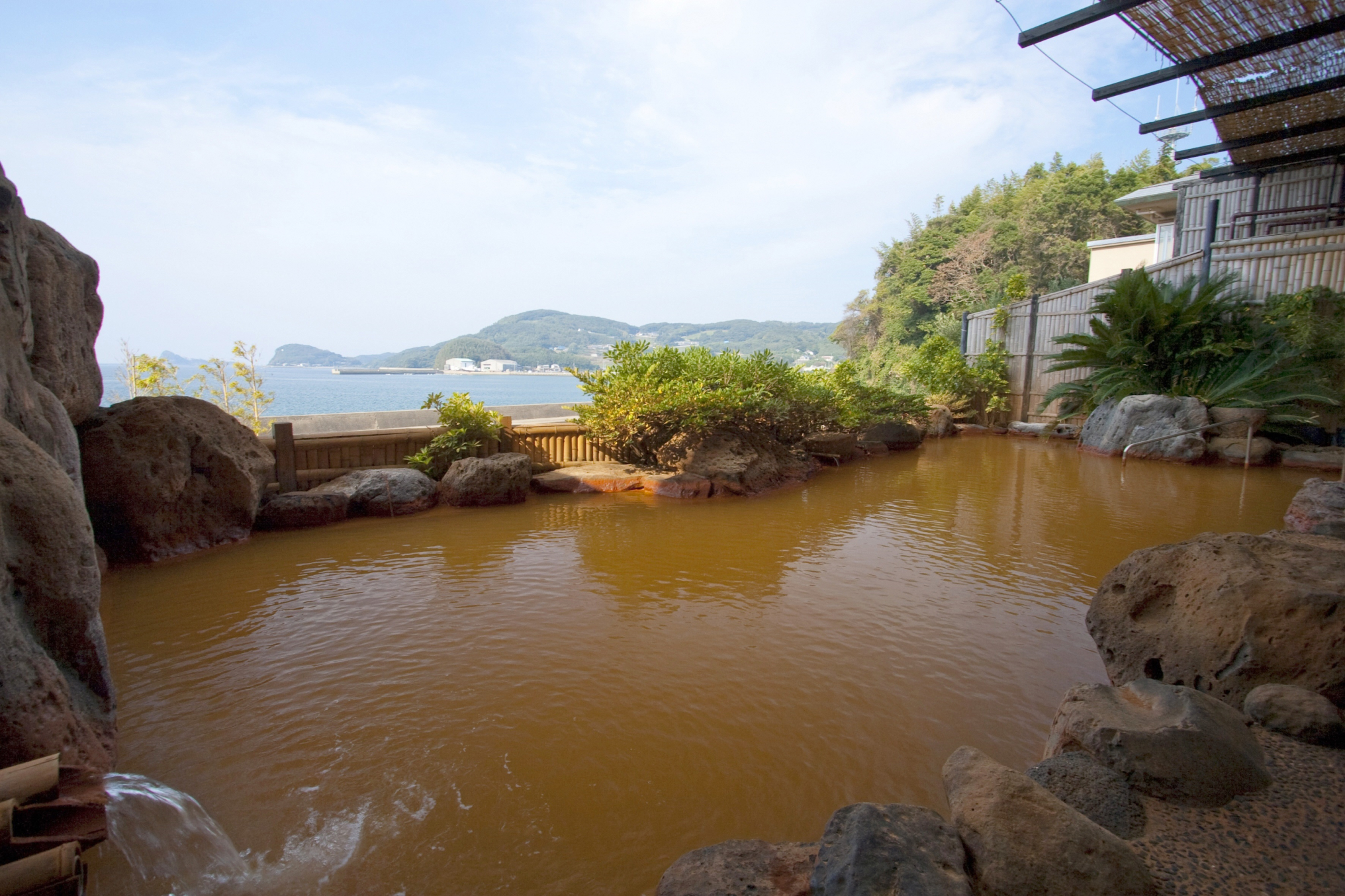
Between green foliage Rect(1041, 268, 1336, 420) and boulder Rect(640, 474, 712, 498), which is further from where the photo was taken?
green foliage Rect(1041, 268, 1336, 420)

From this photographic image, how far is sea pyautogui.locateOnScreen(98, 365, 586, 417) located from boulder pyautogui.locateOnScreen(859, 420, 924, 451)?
17.9ft

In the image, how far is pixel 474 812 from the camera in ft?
7.89

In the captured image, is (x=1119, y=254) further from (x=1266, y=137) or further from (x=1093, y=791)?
(x=1093, y=791)

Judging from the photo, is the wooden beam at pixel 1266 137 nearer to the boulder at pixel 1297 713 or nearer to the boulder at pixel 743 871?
the boulder at pixel 1297 713

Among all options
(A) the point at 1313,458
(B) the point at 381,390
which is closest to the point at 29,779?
(A) the point at 1313,458

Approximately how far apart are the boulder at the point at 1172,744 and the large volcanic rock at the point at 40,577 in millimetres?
3356

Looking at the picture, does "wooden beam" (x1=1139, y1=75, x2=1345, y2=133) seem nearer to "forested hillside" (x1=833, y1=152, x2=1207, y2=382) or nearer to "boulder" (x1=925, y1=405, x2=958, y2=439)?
"boulder" (x1=925, y1=405, x2=958, y2=439)

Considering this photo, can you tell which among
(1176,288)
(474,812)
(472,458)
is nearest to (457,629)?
(474,812)

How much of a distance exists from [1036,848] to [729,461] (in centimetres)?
671

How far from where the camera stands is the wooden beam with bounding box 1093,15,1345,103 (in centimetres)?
746

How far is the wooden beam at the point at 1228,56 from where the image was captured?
746 centimetres

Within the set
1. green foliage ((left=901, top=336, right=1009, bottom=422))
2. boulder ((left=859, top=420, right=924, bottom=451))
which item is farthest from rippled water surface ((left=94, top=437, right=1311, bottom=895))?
green foliage ((left=901, top=336, right=1009, bottom=422))

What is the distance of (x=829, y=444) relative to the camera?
11000mm

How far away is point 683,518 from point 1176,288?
1172cm
